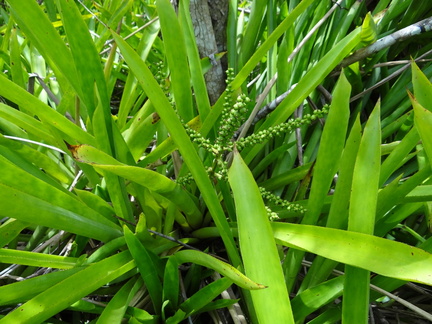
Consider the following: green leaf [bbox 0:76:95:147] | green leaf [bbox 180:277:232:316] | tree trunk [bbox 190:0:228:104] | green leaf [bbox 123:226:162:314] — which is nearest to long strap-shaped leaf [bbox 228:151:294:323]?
green leaf [bbox 180:277:232:316]

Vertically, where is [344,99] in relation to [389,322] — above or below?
above

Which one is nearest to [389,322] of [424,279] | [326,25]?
[424,279]

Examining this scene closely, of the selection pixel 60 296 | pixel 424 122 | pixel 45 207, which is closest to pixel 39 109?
pixel 45 207

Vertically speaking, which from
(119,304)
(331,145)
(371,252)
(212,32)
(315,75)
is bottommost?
(119,304)

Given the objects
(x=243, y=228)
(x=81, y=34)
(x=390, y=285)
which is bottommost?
(x=390, y=285)

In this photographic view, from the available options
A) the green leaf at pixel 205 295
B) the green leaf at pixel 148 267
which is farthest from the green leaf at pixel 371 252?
the green leaf at pixel 148 267

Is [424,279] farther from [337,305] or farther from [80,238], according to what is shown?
[80,238]

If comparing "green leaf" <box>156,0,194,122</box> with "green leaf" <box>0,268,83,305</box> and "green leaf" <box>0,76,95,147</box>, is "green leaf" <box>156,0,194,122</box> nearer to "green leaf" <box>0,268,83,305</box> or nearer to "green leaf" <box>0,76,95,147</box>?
"green leaf" <box>0,76,95,147</box>

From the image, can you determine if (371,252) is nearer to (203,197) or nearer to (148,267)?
(203,197)
